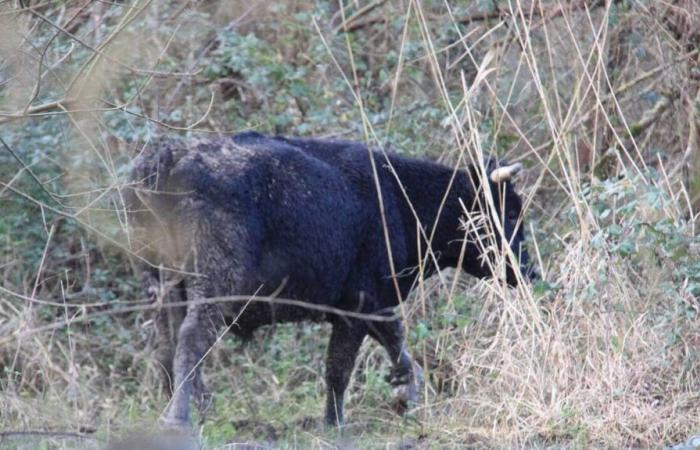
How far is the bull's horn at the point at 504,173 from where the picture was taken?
8.08 meters

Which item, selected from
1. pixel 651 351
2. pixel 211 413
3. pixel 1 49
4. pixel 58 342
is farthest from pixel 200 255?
pixel 651 351

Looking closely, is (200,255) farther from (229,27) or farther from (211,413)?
(229,27)

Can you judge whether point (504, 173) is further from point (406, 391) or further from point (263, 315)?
point (263, 315)

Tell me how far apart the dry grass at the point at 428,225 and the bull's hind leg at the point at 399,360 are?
13cm

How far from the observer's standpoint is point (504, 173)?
8078 mm

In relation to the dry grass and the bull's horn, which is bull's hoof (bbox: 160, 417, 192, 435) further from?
the bull's horn

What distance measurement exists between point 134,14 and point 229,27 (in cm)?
431

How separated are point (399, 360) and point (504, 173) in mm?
1426

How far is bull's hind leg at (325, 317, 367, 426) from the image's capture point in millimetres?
7559

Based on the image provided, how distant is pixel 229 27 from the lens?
30.0ft

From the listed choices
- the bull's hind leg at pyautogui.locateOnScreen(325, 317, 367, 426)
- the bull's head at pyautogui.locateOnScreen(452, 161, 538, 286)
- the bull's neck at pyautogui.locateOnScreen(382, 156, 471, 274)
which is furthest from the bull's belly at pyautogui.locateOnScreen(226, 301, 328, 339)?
the bull's head at pyautogui.locateOnScreen(452, 161, 538, 286)

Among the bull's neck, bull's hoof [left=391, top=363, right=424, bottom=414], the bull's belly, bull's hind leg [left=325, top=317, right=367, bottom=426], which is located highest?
the bull's neck

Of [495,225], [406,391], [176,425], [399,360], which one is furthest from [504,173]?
[176,425]

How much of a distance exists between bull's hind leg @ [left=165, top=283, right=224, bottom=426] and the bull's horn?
2.26 meters
